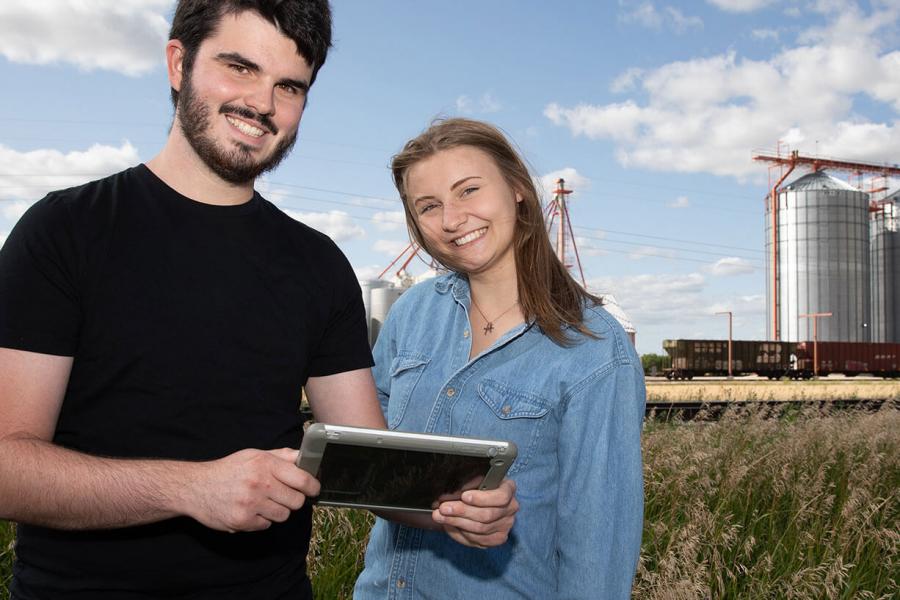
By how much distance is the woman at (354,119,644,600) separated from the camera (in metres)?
2.39

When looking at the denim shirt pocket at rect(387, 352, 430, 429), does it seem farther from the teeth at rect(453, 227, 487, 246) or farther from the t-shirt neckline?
the t-shirt neckline

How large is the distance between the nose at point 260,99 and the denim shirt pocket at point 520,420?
1184 mm

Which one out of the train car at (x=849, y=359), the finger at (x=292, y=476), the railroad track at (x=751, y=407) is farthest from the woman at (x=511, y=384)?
the train car at (x=849, y=359)

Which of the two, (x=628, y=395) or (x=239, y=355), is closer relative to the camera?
(x=239, y=355)

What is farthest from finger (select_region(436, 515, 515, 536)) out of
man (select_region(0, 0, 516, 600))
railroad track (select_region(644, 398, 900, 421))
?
railroad track (select_region(644, 398, 900, 421))

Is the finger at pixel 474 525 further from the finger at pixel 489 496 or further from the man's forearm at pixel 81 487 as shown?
the man's forearm at pixel 81 487

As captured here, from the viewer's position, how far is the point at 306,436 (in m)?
1.75

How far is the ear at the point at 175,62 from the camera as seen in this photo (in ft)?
8.04

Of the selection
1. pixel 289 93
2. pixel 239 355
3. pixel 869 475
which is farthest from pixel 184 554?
pixel 869 475

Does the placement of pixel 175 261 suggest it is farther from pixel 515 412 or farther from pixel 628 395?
pixel 628 395

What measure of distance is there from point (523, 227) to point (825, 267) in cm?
6081

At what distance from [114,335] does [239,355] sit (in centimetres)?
33

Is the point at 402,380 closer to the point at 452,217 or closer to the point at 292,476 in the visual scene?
the point at 452,217

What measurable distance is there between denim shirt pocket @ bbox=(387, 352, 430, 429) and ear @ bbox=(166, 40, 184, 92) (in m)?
1.24
